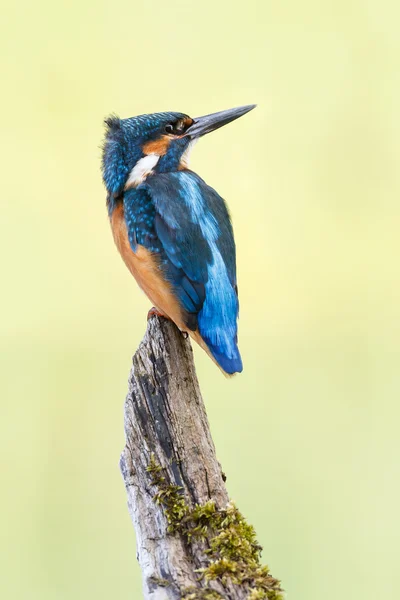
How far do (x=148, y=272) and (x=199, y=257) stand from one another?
8.2 inches

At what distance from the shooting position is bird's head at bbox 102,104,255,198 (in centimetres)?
289

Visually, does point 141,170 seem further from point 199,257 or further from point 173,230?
point 199,257

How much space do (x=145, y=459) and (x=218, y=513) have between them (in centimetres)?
27

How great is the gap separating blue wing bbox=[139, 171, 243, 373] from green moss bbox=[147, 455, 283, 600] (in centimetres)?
48

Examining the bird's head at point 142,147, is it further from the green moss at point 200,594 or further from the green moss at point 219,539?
the green moss at point 200,594

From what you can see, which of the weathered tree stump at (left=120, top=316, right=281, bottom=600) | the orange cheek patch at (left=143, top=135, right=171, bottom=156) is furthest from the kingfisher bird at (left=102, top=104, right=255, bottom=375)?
the weathered tree stump at (left=120, top=316, right=281, bottom=600)

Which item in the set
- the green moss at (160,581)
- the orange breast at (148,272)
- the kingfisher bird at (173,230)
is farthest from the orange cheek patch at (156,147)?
the green moss at (160,581)

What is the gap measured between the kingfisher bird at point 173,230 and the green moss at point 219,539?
18.6 inches

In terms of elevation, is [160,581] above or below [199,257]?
below

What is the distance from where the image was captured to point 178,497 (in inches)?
82.5

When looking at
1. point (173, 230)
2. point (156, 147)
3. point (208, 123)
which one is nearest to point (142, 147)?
point (156, 147)

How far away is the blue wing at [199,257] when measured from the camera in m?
2.48

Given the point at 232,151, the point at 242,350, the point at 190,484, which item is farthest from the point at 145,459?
the point at 232,151

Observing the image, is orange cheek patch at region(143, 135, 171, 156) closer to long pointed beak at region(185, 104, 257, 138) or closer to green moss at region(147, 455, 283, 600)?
long pointed beak at region(185, 104, 257, 138)
